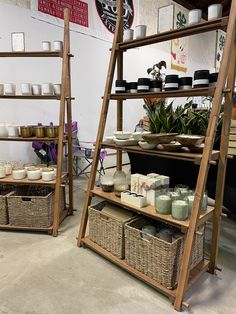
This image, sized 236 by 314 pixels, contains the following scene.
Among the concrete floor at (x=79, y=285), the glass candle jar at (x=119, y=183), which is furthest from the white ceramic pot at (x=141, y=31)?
the concrete floor at (x=79, y=285)

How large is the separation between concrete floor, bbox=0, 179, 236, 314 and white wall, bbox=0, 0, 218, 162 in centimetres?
213

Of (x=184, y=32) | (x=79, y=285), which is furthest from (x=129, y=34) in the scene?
(x=79, y=285)

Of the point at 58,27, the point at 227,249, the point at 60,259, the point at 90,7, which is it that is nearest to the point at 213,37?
the point at 90,7

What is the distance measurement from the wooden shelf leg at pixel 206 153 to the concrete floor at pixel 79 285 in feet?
0.62

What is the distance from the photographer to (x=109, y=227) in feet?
6.73

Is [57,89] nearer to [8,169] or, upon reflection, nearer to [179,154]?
[8,169]

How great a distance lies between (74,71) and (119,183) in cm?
308

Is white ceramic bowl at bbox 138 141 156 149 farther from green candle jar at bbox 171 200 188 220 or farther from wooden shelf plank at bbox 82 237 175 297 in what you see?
wooden shelf plank at bbox 82 237 175 297

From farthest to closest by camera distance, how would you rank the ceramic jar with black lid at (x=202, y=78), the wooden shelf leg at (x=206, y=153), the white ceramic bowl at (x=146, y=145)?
the white ceramic bowl at (x=146, y=145) → the ceramic jar with black lid at (x=202, y=78) → the wooden shelf leg at (x=206, y=153)

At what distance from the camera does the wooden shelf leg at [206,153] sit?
144 centimetres

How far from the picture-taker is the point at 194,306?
161 centimetres

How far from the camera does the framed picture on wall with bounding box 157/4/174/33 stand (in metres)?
5.75

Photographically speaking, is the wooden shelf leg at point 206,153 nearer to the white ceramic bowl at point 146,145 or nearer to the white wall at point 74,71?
the white ceramic bowl at point 146,145

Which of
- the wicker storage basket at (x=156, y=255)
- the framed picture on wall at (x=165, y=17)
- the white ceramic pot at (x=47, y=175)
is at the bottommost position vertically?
the wicker storage basket at (x=156, y=255)
